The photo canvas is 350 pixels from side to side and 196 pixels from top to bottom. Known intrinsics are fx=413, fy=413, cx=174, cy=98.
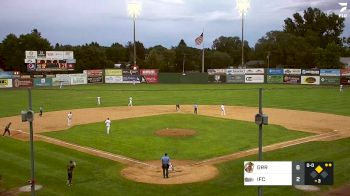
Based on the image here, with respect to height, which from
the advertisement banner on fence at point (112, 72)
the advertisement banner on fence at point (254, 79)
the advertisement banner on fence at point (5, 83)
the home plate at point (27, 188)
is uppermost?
the advertisement banner on fence at point (112, 72)

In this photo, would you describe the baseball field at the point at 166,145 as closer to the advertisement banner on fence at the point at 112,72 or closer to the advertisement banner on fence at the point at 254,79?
the advertisement banner on fence at the point at 254,79

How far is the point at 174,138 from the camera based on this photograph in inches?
Answer: 1277

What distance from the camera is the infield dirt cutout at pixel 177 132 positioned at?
77.2 ft

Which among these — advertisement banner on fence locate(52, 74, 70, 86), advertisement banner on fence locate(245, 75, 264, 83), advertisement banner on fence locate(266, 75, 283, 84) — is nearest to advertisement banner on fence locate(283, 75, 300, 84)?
advertisement banner on fence locate(266, 75, 283, 84)

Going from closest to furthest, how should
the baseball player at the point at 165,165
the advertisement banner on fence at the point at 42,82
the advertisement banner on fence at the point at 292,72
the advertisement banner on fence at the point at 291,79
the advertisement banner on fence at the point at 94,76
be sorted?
the baseball player at the point at 165,165
the advertisement banner on fence at the point at 42,82
the advertisement banner on fence at the point at 292,72
the advertisement banner on fence at the point at 291,79
the advertisement banner on fence at the point at 94,76

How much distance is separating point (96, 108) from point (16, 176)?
28.9 metres

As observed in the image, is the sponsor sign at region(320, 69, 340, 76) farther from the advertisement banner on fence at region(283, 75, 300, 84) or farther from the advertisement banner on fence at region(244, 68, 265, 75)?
the advertisement banner on fence at region(244, 68, 265, 75)

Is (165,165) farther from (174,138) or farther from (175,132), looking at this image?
(175,132)

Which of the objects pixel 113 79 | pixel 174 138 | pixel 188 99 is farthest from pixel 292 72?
pixel 174 138

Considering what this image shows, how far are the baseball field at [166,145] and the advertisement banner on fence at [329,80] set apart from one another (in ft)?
90.4

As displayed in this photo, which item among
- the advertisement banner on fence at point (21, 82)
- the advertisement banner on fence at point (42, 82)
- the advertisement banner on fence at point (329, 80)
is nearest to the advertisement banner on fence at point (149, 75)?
the advertisement banner on fence at point (42, 82)

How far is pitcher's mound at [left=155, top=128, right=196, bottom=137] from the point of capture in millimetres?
33469

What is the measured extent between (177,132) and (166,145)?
14.5 ft

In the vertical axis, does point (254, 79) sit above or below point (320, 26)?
below
